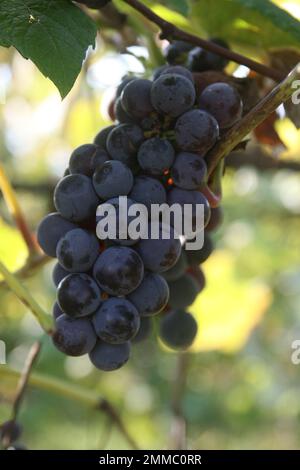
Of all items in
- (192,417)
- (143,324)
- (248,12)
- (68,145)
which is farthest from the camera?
(192,417)

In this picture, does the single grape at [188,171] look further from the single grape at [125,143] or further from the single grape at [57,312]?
the single grape at [57,312]

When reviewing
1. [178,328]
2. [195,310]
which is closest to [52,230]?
[178,328]

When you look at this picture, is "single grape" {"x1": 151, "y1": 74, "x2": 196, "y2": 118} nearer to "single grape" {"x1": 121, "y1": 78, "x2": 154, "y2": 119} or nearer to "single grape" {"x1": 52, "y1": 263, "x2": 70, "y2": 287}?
"single grape" {"x1": 121, "y1": 78, "x2": 154, "y2": 119}

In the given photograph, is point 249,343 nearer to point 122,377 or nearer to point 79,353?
point 122,377

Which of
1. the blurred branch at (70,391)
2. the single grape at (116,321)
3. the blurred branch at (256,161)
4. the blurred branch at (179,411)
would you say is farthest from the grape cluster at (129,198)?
the blurred branch at (256,161)

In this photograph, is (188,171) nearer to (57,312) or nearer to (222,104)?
(222,104)

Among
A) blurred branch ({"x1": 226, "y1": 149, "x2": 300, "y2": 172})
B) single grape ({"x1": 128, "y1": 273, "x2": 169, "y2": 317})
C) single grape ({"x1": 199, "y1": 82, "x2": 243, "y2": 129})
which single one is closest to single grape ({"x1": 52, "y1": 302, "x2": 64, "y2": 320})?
single grape ({"x1": 128, "y1": 273, "x2": 169, "y2": 317})
